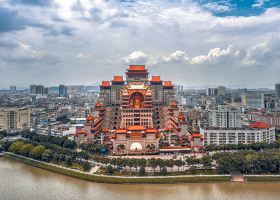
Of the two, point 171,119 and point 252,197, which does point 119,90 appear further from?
point 252,197

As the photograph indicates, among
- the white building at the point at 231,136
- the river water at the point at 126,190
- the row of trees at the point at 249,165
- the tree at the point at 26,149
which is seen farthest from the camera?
the white building at the point at 231,136

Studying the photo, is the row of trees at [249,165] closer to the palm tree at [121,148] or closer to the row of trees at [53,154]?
the palm tree at [121,148]

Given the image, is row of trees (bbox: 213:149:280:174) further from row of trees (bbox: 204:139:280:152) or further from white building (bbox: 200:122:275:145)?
white building (bbox: 200:122:275:145)

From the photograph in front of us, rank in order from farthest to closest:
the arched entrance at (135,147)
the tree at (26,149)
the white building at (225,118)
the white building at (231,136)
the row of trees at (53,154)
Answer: the white building at (225,118) → the white building at (231,136) → the tree at (26,149) → the arched entrance at (135,147) → the row of trees at (53,154)

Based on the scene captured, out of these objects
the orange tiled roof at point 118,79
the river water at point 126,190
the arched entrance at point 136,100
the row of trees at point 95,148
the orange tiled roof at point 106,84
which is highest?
the orange tiled roof at point 118,79

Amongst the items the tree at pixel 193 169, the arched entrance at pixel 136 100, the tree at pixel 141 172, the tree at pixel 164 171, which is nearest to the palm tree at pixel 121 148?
the tree at pixel 141 172

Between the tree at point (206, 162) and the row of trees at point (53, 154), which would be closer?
the tree at point (206, 162)

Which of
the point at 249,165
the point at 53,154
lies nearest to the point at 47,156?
the point at 53,154
